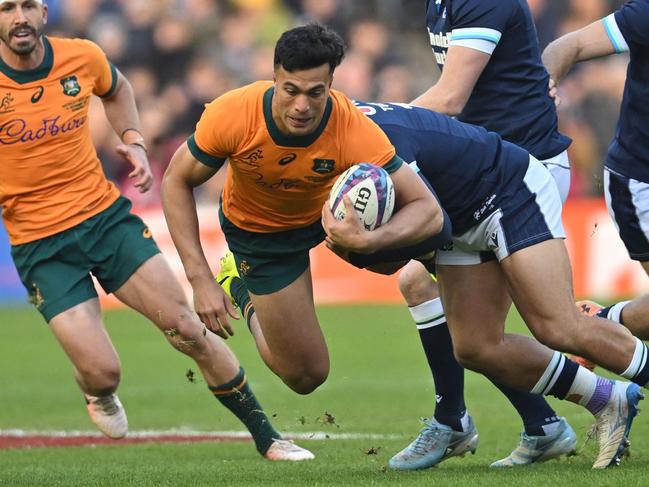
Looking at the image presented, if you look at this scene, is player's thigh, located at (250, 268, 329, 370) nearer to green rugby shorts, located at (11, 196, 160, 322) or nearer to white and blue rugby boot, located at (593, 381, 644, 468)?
green rugby shorts, located at (11, 196, 160, 322)

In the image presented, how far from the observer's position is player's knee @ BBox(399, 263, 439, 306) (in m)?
7.21

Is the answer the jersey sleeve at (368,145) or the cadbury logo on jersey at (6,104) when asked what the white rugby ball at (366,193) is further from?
the cadbury logo on jersey at (6,104)

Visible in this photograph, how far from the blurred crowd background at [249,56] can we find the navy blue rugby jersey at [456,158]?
35.3 feet

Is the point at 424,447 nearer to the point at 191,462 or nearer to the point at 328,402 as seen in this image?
the point at 191,462

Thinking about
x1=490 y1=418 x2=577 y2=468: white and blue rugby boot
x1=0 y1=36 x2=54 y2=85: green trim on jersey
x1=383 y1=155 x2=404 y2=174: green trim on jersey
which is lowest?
x1=490 y1=418 x2=577 y2=468: white and blue rugby boot

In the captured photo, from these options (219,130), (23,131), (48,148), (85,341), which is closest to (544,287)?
(219,130)

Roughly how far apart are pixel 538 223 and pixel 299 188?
4.00 feet

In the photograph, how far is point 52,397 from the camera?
36.5 ft

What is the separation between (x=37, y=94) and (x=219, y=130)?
2307 millimetres

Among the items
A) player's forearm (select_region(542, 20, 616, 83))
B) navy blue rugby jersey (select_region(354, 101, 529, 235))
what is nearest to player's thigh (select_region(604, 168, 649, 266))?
player's forearm (select_region(542, 20, 616, 83))

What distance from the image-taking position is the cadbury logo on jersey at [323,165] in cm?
597

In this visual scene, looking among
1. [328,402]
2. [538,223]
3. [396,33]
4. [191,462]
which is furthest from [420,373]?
[396,33]

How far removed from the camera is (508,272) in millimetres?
6309

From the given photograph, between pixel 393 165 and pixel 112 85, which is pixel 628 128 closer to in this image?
pixel 393 165
